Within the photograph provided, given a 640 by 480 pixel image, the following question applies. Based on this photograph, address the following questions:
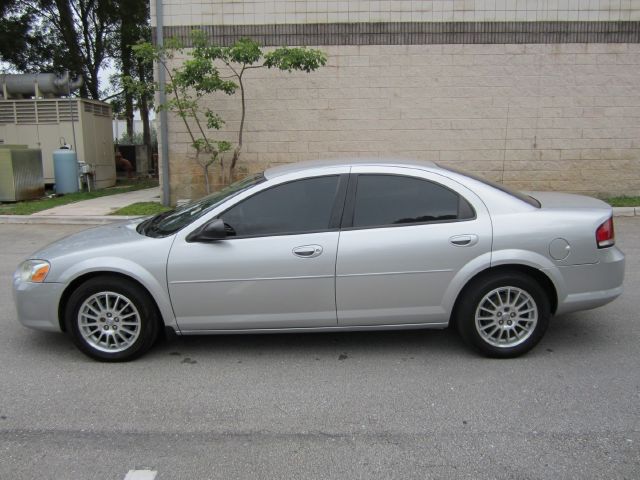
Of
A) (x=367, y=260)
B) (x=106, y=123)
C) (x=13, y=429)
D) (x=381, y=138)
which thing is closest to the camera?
(x=13, y=429)

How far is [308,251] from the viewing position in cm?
416

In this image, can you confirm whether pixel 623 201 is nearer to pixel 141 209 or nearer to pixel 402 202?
pixel 402 202

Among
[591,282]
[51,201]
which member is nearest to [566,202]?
[591,282]

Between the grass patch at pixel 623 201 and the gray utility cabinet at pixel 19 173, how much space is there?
12.9 metres

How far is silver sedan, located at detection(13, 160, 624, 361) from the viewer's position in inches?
165

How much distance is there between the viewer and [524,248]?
167 inches

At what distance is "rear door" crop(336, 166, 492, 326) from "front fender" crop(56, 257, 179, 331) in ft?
4.24

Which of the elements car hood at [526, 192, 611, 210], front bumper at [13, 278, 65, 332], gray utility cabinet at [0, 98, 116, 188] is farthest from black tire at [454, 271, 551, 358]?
gray utility cabinet at [0, 98, 116, 188]

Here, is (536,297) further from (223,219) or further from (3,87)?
(3,87)

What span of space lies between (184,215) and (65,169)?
11422 mm

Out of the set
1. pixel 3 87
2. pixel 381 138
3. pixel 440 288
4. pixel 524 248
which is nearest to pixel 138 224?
pixel 440 288

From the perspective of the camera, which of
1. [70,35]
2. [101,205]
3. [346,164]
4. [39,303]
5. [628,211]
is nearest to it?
[39,303]

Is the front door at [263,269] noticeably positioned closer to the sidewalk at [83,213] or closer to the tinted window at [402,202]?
the tinted window at [402,202]

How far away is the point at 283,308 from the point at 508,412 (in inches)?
66.7
